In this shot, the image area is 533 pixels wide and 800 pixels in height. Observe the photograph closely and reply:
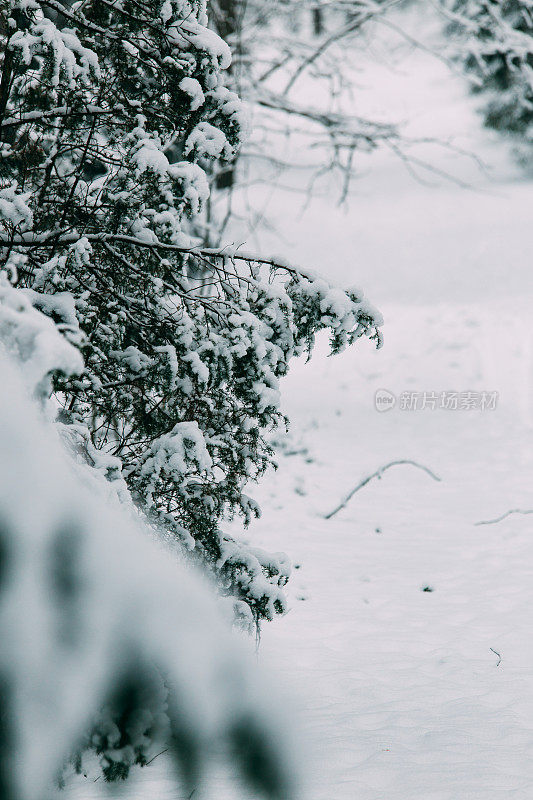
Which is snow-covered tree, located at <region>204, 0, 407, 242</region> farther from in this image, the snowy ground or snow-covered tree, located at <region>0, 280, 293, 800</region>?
snow-covered tree, located at <region>0, 280, 293, 800</region>

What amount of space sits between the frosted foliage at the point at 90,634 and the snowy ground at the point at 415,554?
0.16 meters

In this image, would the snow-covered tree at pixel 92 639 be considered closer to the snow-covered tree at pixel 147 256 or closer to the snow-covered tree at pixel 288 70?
the snow-covered tree at pixel 147 256

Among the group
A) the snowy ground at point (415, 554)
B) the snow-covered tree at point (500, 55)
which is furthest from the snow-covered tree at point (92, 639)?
the snow-covered tree at point (500, 55)

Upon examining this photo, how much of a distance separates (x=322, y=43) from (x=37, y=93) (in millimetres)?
7401

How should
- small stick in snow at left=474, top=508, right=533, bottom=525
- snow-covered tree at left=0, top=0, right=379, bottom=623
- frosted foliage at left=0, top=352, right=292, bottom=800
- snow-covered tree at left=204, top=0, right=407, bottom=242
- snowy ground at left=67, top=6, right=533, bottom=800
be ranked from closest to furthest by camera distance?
frosted foliage at left=0, top=352, right=292, bottom=800
snow-covered tree at left=0, top=0, right=379, bottom=623
snowy ground at left=67, top=6, right=533, bottom=800
small stick in snow at left=474, top=508, right=533, bottom=525
snow-covered tree at left=204, top=0, right=407, bottom=242

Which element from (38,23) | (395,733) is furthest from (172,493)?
(38,23)

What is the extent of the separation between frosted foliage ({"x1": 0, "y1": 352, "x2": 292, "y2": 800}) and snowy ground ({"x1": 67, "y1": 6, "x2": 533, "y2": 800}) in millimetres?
157

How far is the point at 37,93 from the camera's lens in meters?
3.78

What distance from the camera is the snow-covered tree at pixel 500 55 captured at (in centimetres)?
1209

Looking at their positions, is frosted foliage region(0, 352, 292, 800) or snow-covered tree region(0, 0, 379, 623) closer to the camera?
frosted foliage region(0, 352, 292, 800)

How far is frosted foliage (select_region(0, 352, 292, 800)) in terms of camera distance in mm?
919

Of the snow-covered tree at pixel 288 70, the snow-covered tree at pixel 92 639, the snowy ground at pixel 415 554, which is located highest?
the snow-covered tree at pixel 92 639

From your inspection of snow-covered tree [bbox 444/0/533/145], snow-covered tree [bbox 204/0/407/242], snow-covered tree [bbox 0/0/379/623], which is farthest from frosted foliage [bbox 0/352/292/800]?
snow-covered tree [bbox 444/0/533/145]

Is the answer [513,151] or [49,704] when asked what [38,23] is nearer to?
[49,704]
